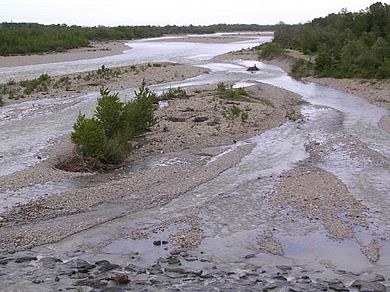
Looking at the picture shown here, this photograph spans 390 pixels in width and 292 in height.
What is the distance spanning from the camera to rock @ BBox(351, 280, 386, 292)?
951cm

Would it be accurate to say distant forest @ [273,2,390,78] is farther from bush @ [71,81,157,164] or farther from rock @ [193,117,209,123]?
bush @ [71,81,157,164]

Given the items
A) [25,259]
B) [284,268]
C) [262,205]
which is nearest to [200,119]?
[262,205]

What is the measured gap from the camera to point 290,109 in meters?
31.2

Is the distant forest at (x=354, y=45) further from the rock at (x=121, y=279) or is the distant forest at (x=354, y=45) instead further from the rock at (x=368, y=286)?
the rock at (x=121, y=279)

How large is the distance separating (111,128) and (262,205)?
8.41m

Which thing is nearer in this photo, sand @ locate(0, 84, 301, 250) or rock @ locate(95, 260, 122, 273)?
rock @ locate(95, 260, 122, 273)

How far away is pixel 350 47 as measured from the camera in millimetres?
44688

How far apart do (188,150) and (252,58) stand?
172 ft

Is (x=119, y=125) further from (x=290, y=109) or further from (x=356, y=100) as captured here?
(x=356, y=100)

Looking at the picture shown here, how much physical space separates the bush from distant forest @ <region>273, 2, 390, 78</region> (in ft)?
71.3

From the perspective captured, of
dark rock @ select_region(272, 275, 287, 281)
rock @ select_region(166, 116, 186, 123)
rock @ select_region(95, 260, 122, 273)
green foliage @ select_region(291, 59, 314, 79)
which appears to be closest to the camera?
dark rock @ select_region(272, 275, 287, 281)

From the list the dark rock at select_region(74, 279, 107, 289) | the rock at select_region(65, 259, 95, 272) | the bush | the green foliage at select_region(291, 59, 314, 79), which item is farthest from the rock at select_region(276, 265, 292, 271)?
the green foliage at select_region(291, 59, 314, 79)

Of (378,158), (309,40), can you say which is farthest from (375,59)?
(378,158)

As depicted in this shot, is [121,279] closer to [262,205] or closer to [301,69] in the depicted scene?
[262,205]
